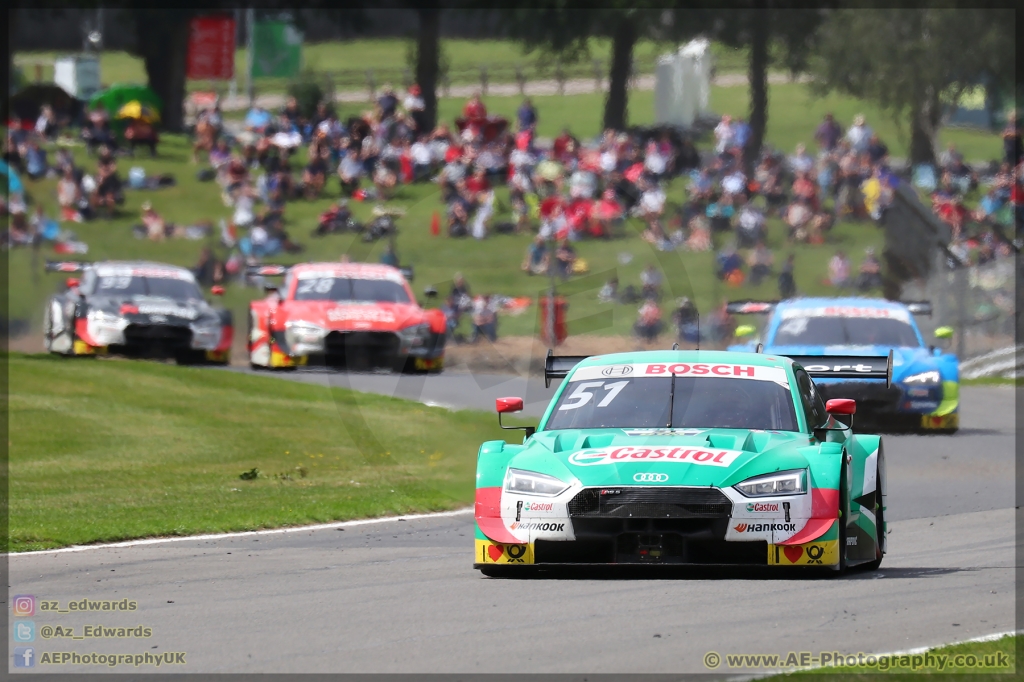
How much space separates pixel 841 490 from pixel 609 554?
1.27m

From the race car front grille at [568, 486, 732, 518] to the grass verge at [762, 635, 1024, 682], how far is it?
140 cm

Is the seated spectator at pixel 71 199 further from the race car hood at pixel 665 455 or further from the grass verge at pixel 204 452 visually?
the race car hood at pixel 665 455

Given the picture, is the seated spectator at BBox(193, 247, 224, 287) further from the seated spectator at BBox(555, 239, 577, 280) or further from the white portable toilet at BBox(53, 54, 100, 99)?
the white portable toilet at BBox(53, 54, 100, 99)

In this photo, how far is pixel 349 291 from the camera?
77.2 feet

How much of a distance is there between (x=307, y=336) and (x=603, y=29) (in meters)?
16.0

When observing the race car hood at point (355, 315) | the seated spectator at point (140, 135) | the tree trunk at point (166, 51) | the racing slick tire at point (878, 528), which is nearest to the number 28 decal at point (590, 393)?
the racing slick tire at point (878, 528)

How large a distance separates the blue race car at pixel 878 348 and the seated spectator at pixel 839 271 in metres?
10.3

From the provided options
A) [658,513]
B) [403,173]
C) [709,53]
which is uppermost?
[709,53]

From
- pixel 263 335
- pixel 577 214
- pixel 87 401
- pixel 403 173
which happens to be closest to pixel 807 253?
pixel 577 214

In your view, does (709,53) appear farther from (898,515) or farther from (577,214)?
(898,515)

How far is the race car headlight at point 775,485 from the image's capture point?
840 cm

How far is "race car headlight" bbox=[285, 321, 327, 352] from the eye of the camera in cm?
2241

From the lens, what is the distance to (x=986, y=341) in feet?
89.4

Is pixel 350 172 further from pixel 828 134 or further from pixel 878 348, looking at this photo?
pixel 878 348
